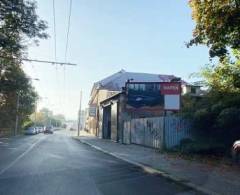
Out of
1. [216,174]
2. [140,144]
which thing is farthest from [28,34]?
[216,174]

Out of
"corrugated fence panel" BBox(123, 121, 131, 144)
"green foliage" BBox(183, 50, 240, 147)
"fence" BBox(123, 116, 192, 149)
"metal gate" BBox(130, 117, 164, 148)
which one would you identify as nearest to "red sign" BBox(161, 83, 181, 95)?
"green foliage" BBox(183, 50, 240, 147)

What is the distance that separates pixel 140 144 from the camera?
33.7 meters

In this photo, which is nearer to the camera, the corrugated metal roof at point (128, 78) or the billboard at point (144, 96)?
the billboard at point (144, 96)

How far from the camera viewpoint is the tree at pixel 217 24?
16.0 metres

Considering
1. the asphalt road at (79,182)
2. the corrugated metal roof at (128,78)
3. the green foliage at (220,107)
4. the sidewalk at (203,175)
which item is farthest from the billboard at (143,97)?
the asphalt road at (79,182)

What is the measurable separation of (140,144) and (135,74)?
148ft

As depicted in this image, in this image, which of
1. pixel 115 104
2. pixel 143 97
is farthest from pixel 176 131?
pixel 115 104

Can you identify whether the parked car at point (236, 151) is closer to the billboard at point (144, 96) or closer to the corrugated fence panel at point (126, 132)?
the corrugated fence panel at point (126, 132)

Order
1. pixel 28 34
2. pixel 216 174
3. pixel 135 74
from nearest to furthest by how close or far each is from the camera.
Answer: pixel 216 174, pixel 28 34, pixel 135 74

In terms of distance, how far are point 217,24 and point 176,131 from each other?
11227 millimetres

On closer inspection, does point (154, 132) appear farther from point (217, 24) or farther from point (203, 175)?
point (203, 175)

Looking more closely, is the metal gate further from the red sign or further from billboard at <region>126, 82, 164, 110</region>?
billboard at <region>126, 82, 164, 110</region>

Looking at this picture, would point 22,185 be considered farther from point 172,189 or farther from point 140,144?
point 140,144

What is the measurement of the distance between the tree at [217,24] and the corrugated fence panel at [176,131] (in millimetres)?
8823
